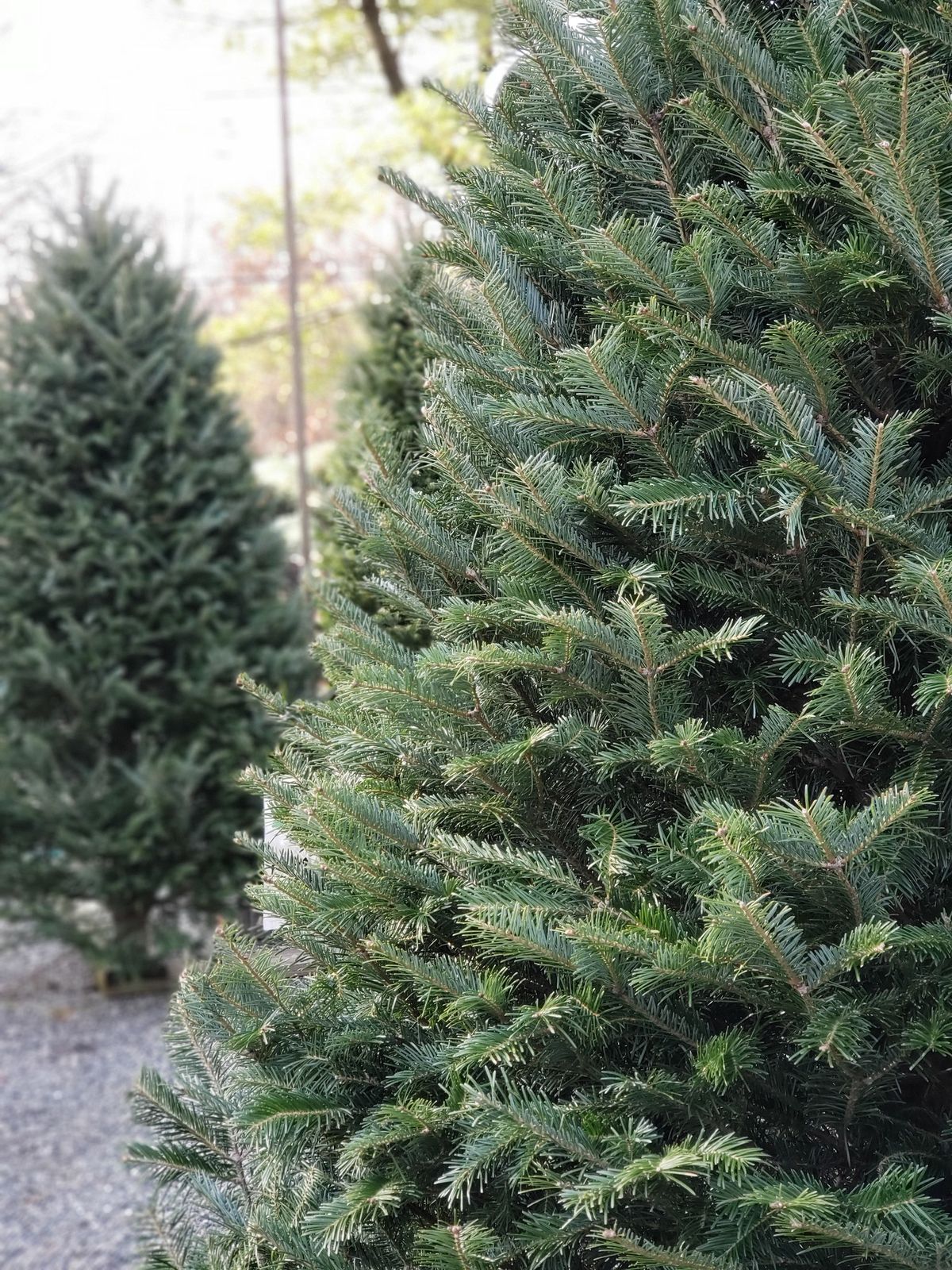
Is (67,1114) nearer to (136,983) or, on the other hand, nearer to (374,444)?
(136,983)

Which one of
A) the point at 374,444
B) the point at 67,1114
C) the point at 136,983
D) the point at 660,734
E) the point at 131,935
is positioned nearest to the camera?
the point at 660,734

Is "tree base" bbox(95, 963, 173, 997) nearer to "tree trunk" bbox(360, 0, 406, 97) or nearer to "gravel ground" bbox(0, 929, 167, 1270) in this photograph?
"gravel ground" bbox(0, 929, 167, 1270)

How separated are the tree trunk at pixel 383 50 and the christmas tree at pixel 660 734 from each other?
14066 millimetres

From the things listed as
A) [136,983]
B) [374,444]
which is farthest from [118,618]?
[374,444]

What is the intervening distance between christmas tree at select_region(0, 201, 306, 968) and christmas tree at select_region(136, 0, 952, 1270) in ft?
15.9

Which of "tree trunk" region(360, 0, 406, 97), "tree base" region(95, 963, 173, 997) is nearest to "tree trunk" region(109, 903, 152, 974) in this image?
"tree base" region(95, 963, 173, 997)

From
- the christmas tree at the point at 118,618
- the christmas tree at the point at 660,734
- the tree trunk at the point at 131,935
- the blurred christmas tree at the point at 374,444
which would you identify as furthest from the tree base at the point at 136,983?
the christmas tree at the point at 660,734

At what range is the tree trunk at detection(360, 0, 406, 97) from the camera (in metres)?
14.4

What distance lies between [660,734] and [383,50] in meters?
15.2

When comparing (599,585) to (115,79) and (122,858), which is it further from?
(115,79)

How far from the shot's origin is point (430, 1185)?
1522 mm

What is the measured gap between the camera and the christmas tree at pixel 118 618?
6.39 meters

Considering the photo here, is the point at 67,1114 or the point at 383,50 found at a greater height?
the point at 383,50

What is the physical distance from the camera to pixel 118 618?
6.40m
